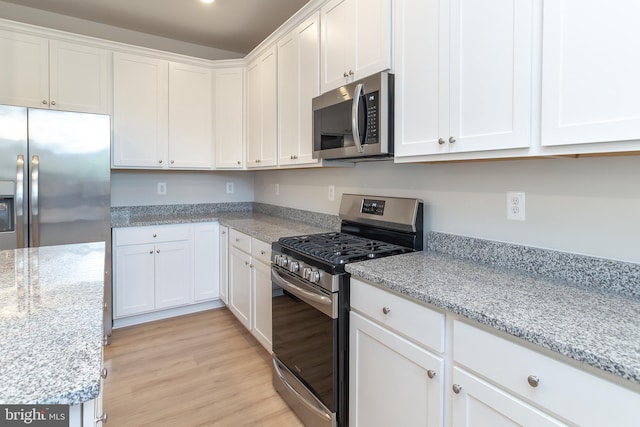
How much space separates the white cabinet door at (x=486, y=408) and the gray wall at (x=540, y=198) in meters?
0.66

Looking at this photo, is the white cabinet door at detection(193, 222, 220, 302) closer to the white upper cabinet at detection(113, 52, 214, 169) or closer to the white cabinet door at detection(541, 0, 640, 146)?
the white upper cabinet at detection(113, 52, 214, 169)

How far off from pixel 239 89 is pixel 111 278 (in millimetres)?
2081

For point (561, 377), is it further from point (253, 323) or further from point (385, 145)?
point (253, 323)

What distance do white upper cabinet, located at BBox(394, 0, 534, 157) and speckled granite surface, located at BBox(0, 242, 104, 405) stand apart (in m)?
1.33

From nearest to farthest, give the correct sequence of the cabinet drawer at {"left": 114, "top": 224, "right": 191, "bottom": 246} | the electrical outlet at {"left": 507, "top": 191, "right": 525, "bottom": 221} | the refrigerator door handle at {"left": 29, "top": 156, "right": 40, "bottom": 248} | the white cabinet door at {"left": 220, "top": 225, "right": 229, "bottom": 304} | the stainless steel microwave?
the electrical outlet at {"left": 507, "top": 191, "right": 525, "bottom": 221}
the stainless steel microwave
the refrigerator door handle at {"left": 29, "top": 156, "right": 40, "bottom": 248}
the cabinet drawer at {"left": 114, "top": 224, "right": 191, "bottom": 246}
the white cabinet door at {"left": 220, "top": 225, "right": 229, "bottom": 304}

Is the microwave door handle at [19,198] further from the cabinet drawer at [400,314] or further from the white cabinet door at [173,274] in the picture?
the cabinet drawer at [400,314]

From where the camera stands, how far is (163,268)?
312 cm

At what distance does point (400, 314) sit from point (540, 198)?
740 millimetres

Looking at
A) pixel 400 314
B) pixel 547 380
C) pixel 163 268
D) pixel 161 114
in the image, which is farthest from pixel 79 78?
pixel 547 380

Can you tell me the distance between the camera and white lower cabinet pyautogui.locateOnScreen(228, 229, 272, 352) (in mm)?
2381

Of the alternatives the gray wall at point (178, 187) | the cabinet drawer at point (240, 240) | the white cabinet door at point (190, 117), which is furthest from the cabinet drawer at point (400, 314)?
the gray wall at point (178, 187)

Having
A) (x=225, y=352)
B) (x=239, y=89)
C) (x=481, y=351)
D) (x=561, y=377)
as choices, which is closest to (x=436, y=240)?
(x=481, y=351)

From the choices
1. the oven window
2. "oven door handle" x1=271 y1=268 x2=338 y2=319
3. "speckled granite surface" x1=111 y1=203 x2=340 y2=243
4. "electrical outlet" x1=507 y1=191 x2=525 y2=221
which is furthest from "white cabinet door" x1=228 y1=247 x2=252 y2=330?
"electrical outlet" x1=507 y1=191 x2=525 y2=221

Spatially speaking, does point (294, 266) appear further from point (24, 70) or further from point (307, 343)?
point (24, 70)
